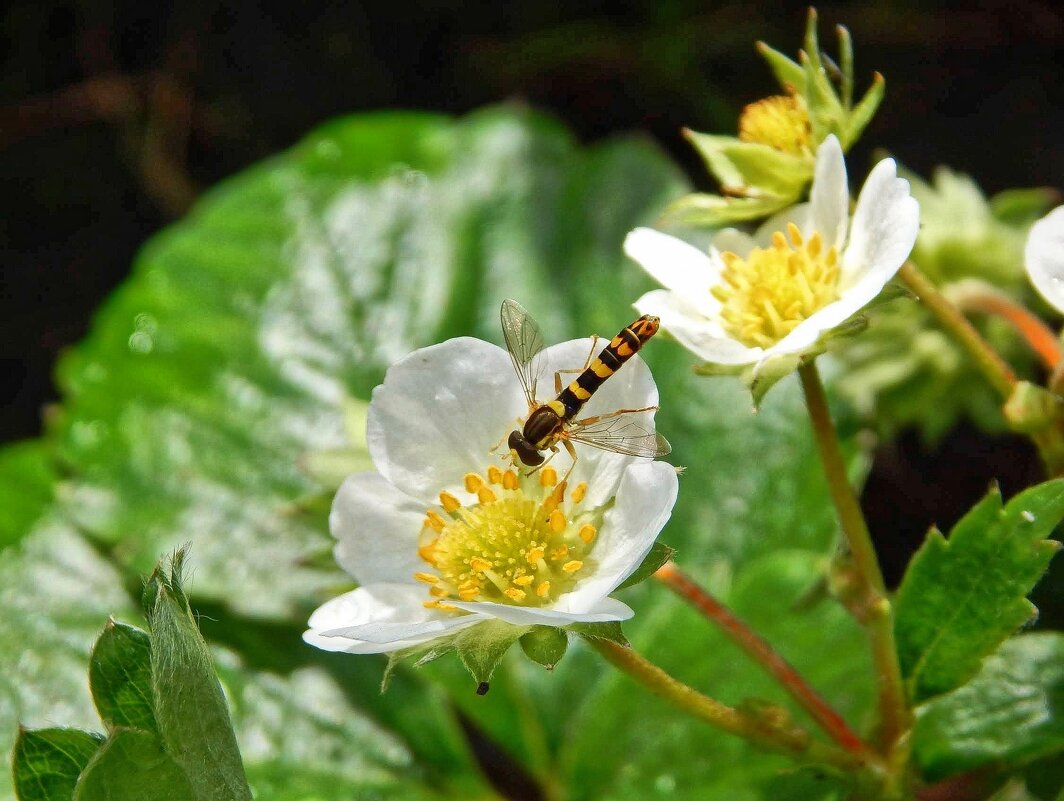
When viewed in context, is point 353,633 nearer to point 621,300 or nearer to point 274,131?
point 621,300

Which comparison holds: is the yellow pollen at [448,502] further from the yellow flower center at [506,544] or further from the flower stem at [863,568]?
the flower stem at [863,568]

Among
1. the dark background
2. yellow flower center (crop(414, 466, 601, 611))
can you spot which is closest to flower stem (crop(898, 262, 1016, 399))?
yellow flower center (crop(414, 466, 601, 611))

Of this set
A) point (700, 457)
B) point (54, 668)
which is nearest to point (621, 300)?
point (700, 457)

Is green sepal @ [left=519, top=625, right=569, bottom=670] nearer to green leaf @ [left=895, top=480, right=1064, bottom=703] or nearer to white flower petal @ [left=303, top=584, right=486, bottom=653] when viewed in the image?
white flower petal @ [left=303, top=584, right=486, bottom=653]

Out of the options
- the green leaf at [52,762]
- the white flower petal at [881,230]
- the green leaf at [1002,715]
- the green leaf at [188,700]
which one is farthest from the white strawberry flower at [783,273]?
the green leaf at [52,762]

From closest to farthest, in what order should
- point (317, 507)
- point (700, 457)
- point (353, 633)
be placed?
point (353, 633) < point (317, 507) < point (700, 457)

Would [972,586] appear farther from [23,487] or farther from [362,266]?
[23,487]
